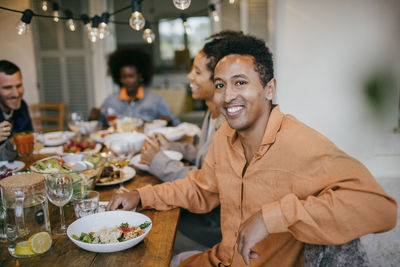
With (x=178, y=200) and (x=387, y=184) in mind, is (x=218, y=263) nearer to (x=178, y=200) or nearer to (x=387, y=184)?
(x=178, y=200)

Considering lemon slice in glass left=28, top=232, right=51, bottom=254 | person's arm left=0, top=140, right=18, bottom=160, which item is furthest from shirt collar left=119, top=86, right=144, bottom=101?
lemon slice in glass left=28, top=232, right=51, bottom=254

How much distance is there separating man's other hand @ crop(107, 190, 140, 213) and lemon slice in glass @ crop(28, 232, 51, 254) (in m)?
0.30

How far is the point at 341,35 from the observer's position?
341 centimetres

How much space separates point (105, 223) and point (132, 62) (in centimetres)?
313

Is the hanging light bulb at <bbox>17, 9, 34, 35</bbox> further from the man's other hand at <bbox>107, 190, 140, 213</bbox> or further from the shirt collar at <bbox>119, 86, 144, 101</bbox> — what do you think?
the shirt collar at <bbox>119, 86, 144, 101</bbox>

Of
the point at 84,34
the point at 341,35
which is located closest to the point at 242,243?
the point at 341,35

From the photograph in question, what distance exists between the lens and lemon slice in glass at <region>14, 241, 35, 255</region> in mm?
1002

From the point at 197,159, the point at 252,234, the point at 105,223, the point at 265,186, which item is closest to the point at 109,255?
the point at 105,223

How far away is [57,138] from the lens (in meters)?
2.54

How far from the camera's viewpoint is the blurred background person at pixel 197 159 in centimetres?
171

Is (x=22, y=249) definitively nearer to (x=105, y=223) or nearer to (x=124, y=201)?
(x=105, y=223)

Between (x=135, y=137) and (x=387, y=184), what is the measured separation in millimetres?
1607

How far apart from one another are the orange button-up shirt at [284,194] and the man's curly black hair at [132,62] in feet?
9.23

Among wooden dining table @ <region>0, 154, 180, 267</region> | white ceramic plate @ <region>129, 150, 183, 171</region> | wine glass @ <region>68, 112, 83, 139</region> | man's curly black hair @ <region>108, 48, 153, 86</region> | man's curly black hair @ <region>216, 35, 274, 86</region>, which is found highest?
man's curly black hair @ <region>108, 48, 153, 86</region>
